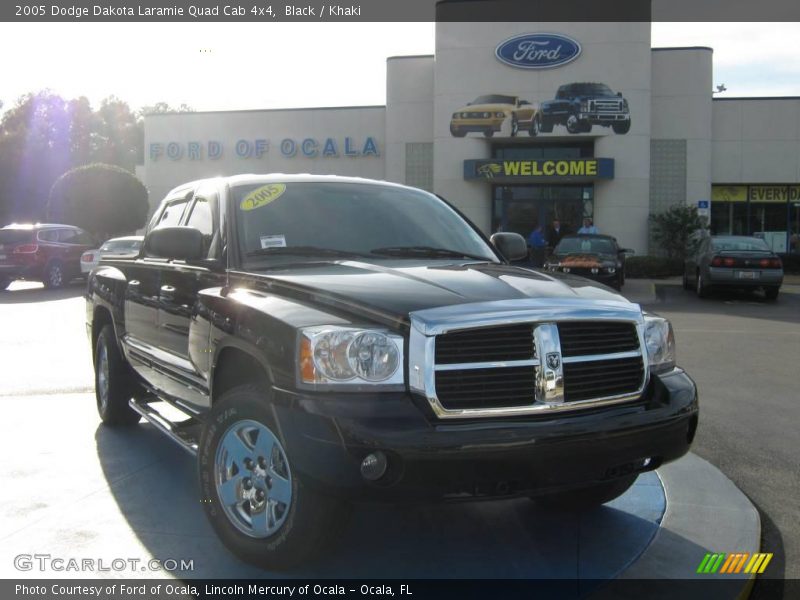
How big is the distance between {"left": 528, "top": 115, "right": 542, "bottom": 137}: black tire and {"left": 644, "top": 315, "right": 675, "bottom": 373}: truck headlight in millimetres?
25799

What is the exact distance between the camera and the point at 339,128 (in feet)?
107

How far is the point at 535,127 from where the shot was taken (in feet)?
94.5

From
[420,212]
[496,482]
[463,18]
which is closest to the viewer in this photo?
[496,482]

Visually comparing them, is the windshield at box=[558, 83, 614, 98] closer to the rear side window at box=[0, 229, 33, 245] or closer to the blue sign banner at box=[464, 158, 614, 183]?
the blue sign banner at box=[464, 158, 614, 183]

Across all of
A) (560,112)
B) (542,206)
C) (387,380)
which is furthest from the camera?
(542,206)

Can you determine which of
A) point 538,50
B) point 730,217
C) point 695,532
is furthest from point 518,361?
point 730,217

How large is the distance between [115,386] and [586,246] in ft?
49.6

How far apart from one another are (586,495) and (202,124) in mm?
31932

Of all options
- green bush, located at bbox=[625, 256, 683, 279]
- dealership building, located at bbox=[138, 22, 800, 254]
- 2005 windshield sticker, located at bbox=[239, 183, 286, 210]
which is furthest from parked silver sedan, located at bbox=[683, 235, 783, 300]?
2005 windshield sticker, located at bbox=[239, 183, 286, 210]

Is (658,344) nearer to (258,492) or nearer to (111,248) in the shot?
(258,492)

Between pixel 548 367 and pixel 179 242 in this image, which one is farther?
pixel 179 242

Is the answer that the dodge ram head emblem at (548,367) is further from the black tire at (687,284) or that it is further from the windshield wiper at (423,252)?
the black tire at (687,284)

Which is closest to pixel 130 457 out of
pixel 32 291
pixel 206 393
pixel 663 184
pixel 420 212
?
pixel 206 393

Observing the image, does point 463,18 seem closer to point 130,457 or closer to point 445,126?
point 445,126
